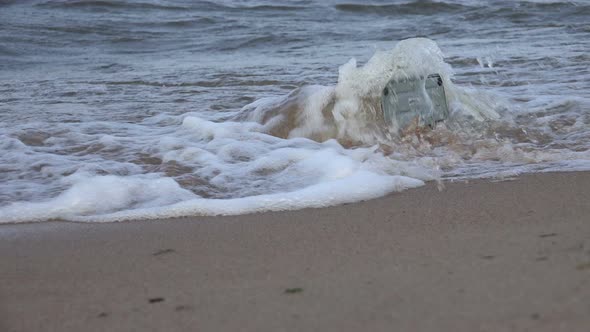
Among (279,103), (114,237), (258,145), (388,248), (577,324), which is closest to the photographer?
(577,324)

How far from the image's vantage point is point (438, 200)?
8.82ft

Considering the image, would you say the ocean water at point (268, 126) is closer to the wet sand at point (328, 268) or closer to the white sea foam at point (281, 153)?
the white sea foam at point (281, 153)

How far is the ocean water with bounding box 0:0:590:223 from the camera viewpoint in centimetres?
306

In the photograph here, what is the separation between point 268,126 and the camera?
14.1 ft

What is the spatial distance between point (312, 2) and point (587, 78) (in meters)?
8.69

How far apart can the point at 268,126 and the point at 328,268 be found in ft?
8.05

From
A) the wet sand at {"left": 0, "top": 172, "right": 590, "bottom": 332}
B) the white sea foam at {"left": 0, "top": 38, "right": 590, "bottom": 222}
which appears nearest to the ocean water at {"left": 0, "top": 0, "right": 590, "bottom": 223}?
the white sea foam at {"left": 0, "top": 38, "right": 590, "bottom": 222}


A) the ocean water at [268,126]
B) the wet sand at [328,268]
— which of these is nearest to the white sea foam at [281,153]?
the ocean water at [268,126]

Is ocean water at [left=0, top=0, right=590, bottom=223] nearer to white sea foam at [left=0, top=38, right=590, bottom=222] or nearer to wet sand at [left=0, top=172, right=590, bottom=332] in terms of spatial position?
white sea foam at [left=0, top=38, right=590, bottom=222]

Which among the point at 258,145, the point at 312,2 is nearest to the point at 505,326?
the point at 258,145

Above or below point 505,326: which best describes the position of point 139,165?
below

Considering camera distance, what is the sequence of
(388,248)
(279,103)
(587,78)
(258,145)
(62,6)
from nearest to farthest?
(388,248), (258,145), (279,103), (587,78), (62,6)

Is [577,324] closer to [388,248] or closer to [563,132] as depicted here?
[388,248]

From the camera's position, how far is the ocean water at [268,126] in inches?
121
